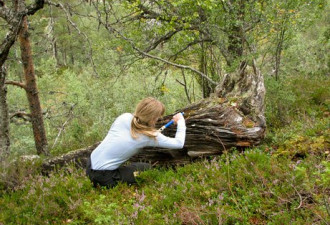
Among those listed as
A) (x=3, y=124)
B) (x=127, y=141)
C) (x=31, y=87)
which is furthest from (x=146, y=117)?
(x=31, y=87)

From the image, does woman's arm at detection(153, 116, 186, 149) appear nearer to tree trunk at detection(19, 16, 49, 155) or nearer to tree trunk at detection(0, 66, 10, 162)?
tree trunk at detection(0, 66, 10, 162)

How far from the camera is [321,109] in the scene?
6.52 metres

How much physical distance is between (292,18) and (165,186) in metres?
5.23

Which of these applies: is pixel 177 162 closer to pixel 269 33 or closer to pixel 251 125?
pixel 251 125

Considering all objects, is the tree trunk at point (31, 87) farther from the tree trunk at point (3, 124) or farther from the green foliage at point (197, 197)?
the green foliage at point (197, 197)

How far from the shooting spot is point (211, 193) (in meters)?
3.58

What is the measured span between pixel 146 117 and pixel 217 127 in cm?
141

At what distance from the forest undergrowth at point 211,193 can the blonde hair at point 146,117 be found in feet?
2.76

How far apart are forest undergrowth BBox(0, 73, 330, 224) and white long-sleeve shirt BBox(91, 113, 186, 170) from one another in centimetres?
43

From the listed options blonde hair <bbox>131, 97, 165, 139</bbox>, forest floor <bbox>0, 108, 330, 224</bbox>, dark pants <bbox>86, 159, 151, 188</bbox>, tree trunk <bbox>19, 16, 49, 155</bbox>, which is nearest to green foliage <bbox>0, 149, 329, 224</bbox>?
forest floor <bbox>0, 108, 330, 224</bbox>

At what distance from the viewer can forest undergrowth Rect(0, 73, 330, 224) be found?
9.71 ft

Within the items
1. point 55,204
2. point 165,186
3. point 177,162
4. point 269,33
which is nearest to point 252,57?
point 269,33

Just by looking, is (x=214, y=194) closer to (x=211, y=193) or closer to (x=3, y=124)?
(x=211, y=193)

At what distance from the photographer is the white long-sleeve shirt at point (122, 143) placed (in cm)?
436
